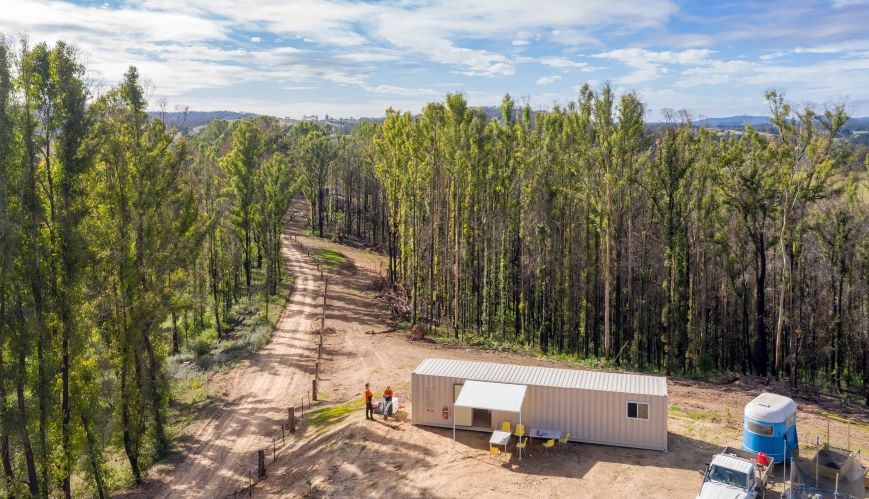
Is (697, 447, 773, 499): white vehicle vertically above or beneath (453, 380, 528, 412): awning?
beneath

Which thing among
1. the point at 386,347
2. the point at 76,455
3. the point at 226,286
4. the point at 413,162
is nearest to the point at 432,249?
the point at 413,162

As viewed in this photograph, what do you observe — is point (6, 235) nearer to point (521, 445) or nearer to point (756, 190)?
point (521, 445)

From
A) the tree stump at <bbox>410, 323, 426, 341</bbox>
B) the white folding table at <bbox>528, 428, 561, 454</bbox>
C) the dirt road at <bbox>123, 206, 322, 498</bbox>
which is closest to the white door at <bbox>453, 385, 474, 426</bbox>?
the white folding table at <bbox>528, 428, 561, 454</bbox>

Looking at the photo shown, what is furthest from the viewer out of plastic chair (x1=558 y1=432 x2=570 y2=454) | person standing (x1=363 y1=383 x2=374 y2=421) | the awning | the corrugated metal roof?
person standing (x1=363 y1=383 x2=374 y2=421)

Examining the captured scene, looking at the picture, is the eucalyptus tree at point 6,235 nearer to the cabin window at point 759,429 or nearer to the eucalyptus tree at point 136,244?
the eucalyptus tree at point 136,244

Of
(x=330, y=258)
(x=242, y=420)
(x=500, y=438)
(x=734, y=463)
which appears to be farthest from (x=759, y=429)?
(x=330, y=258)

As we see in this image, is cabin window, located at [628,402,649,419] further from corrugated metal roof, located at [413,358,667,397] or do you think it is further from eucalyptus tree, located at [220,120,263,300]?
eucalyptus tree, located at [220,120,263,300]

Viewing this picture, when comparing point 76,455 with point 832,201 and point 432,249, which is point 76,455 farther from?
point 832,201

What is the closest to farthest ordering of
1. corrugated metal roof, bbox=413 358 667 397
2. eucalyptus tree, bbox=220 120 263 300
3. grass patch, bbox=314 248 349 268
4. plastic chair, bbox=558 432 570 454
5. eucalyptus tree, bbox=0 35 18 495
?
eucalyptus tree, bbox=0 35 18 495
plastic chair, bbox=558 432 570 454
corrugated metal roof, bbox=413 358 667 397
eucalyptus tree, bbox=220 120 263 300
grass patch, bbox=314 248 349 268
